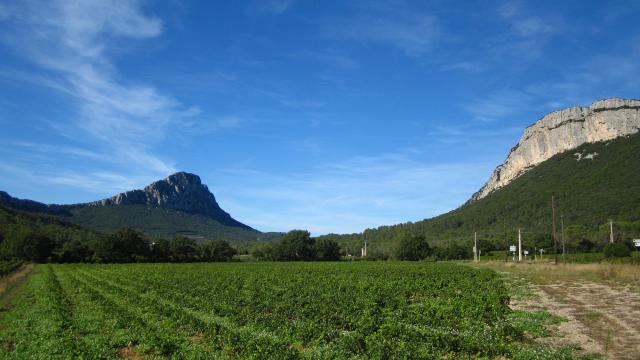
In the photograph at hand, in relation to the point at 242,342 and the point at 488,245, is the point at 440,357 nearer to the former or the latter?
the point at 242,342

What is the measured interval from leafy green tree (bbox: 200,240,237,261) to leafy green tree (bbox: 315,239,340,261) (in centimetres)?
2430

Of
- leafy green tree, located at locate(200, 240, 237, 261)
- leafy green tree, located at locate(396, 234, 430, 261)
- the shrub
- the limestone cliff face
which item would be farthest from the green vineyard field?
the limestone cliff face

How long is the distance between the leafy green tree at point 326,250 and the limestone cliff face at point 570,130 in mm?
74434

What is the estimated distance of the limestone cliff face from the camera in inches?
5645

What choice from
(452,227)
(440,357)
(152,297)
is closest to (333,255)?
(452,227)

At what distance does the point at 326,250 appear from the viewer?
140500 mm

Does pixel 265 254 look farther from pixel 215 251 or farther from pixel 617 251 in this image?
pixel 617 251

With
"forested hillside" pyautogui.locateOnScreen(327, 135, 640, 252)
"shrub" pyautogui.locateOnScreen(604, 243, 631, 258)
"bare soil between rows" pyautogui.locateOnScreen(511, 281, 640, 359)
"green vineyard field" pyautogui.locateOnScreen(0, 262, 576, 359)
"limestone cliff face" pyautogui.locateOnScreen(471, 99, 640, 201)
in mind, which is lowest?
"green vineyard field" pyautogui.locateOnScreen(0, 262, 576, 359)

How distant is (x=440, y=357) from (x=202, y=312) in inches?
600

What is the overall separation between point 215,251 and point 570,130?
11510cm

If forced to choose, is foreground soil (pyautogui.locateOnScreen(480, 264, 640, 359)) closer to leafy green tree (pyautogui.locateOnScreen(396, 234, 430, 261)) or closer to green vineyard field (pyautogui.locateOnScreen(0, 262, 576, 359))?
green vineyard field (pyautogui.locateOnScreen(0, 262, 576, 359))

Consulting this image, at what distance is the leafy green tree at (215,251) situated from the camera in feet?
431

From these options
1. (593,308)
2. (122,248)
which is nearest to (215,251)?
(122,248)

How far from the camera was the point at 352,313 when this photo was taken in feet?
79.7
